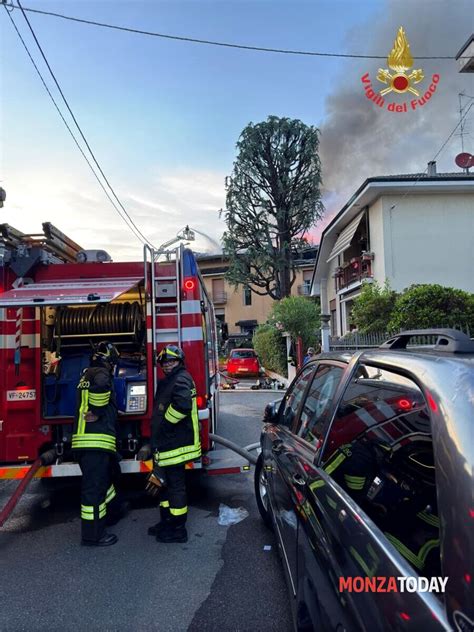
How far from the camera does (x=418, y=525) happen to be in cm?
194

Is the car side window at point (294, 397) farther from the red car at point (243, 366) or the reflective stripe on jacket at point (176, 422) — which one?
the red car at point (243, 366)

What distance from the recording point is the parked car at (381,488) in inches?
45.3

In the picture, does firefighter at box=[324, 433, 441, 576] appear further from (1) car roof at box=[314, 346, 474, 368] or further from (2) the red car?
(2) the red car

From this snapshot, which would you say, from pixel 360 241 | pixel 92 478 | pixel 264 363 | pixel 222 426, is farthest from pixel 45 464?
pixel 264 363

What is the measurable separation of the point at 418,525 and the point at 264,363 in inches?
885

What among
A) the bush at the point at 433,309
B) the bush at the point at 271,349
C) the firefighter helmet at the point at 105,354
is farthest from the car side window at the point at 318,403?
the bush at the point at 271,349

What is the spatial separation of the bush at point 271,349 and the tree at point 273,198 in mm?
4461

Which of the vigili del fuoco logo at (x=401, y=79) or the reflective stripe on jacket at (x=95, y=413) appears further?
the vigili del fuoco logo at (x=401, y=79)

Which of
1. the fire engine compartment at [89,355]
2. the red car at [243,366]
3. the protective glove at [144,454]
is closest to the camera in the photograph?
the protective glove at [144,454]

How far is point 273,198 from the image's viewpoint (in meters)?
26.6

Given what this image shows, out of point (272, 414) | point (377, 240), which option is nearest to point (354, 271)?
point (377, 240)

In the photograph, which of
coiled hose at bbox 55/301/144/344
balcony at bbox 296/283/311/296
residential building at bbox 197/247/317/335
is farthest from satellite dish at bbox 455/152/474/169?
residential building at bbox 197/247/317/335

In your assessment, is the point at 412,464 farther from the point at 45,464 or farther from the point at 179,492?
the point at 45,464

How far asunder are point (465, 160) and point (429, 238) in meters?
3.25
